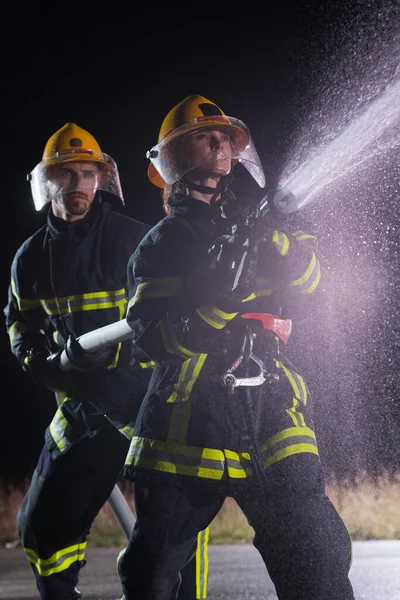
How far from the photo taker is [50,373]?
3271 mm

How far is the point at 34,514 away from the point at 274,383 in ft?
4.02

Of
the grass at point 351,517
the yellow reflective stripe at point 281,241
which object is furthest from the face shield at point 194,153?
the grass at point 351,517

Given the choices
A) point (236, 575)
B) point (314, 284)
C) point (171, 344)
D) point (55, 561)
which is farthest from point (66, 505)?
point (236, 575)

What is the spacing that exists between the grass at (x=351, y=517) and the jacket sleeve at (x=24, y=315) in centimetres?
212

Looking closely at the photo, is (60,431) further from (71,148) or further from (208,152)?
(208,152)

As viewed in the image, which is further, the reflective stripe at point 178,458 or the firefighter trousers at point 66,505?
the firefighter trousers at point 66,505

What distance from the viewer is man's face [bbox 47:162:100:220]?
3.38 metres

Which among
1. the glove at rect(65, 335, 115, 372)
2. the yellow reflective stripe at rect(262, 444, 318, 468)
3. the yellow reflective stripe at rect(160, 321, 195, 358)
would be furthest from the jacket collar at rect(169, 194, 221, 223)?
the glove at rect(65, 335, 115, 372)

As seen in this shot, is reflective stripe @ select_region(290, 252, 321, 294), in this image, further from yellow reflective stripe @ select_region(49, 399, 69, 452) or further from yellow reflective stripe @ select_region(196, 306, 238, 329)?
yellow reflective stripe @ select_region(49, 399, 69, 452)

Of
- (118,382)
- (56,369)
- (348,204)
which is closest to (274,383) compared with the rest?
(118,382)

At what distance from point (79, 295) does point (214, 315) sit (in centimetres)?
115

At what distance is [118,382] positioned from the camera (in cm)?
310

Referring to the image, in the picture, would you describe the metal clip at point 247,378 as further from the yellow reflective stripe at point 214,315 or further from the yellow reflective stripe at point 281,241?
the yellow reflective stripe at point 281,241

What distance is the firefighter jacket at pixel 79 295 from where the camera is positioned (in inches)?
123
